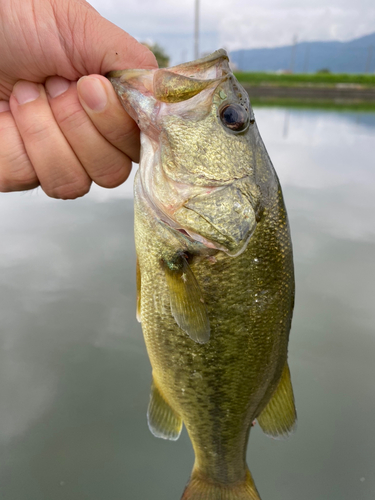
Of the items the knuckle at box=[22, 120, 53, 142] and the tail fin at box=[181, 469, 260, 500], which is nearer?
the knuckle at box=[22, 120, 53, 142]

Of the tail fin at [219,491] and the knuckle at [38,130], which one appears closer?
the knuckle at [38,130]

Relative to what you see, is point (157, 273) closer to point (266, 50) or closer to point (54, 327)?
point (54, 327)

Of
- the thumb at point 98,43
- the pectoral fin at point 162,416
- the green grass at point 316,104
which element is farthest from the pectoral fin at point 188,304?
the green grass at point 316,104

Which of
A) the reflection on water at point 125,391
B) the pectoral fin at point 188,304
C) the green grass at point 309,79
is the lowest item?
the green grass at point 309,79

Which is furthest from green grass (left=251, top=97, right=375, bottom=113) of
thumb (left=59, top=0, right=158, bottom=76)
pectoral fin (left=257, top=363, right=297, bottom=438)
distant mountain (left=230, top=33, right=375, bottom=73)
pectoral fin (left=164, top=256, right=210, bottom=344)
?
distant mountain (left=230, top=33, right=375, bottom=73)

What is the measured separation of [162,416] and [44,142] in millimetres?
1222

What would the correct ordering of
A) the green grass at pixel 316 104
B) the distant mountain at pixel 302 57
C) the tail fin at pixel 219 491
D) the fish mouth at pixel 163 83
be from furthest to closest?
the distant mountain at pixel 302 57
the green grass at pixel 316 104
the tail fin at pixel 219 491
the fish mouth at pixel 163 83

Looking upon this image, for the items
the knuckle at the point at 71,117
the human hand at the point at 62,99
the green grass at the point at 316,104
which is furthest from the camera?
the green grass at the point at 316,104

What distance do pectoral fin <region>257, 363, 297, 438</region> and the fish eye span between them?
37.3 inches

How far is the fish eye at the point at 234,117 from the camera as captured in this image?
3.77ft

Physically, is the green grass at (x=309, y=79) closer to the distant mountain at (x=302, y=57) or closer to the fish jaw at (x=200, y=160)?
the fish jaw at (x=200, y=160)

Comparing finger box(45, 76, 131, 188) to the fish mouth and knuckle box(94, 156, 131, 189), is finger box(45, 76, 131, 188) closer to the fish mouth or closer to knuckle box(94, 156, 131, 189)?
knuckle box(94, 156, 131, 189)

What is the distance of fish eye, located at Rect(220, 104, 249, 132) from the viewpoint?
115 cm

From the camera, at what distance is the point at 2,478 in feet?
8.06
